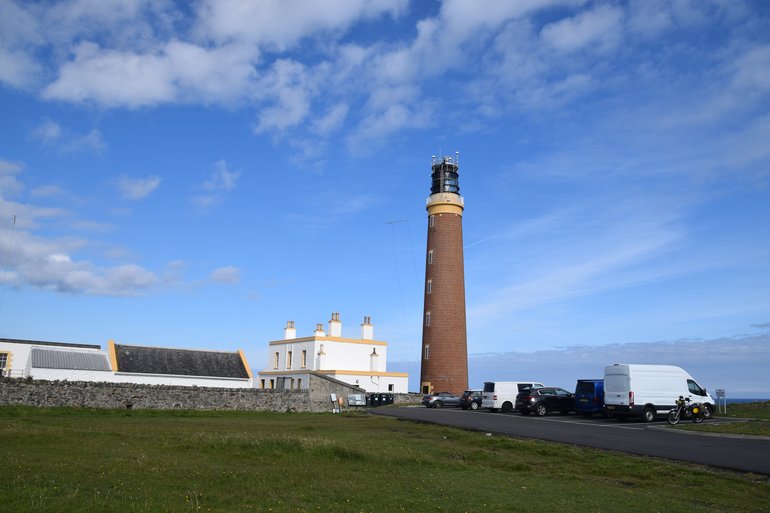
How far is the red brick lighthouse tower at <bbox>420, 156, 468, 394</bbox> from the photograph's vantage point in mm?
54188

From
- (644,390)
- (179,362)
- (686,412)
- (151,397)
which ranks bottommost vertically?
(151,397)

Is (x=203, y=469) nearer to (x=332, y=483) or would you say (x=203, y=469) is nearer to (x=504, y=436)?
(x=332, y=483)

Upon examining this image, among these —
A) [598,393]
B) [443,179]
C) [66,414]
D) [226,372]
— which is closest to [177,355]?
[226,372]

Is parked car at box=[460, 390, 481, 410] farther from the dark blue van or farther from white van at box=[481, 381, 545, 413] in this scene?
the dark blue van

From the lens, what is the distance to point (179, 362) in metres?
47.9

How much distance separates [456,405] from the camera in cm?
4647

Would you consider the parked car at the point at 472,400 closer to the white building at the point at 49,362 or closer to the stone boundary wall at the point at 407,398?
the stone boundary wall at the point at 407,398

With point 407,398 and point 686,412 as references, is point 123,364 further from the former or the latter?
point 686,412

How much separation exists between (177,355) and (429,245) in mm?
23501

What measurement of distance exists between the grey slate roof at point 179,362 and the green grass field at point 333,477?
89.2 feet

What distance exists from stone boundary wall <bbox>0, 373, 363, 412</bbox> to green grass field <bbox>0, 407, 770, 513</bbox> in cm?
1348

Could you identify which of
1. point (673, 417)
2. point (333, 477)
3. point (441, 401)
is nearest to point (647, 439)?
point (673, 417)

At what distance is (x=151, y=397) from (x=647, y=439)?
1048 inches

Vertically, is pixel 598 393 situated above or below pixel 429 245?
below
